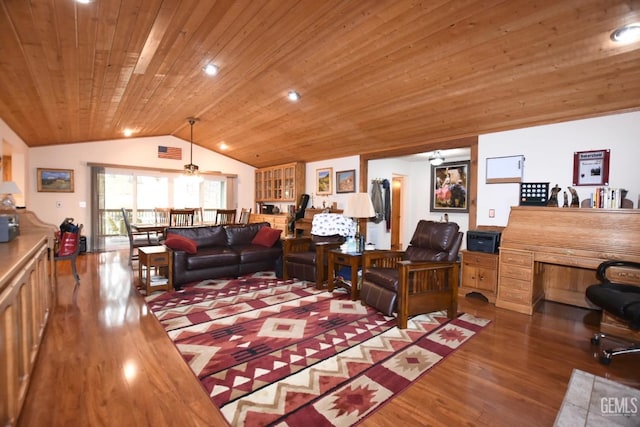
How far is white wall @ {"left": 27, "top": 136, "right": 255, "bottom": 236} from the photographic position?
6645 millimetres

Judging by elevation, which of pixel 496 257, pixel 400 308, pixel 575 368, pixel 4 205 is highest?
pixel 4 205

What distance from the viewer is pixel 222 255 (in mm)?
4547

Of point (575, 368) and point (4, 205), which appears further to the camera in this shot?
point (4, 205)

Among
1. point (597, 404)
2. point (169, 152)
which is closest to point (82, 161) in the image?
point (169, 152)

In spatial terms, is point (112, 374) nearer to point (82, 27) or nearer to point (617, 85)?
point (82, 27)

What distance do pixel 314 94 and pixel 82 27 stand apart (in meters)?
2.76

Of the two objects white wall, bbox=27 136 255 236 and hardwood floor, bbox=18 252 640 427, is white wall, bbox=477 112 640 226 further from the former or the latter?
white wall, bbox=27 136 255 236

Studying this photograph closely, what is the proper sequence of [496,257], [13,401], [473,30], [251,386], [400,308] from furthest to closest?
[496,257]
[400,308]
[473,30]
[251,386]
[13,401]

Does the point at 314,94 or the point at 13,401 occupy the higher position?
the point at 314,94

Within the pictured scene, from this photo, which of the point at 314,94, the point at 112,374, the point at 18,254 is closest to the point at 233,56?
the point at 314,94

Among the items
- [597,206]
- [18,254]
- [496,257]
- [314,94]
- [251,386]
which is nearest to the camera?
[18,254]

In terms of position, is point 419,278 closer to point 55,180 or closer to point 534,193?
point 534,193

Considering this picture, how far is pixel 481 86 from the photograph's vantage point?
3.54 m

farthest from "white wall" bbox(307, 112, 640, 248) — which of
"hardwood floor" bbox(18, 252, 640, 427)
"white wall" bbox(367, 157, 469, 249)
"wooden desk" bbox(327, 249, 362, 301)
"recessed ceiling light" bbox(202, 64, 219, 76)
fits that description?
"recessed ceiling light" bbox(202, 64, 219, 76)
